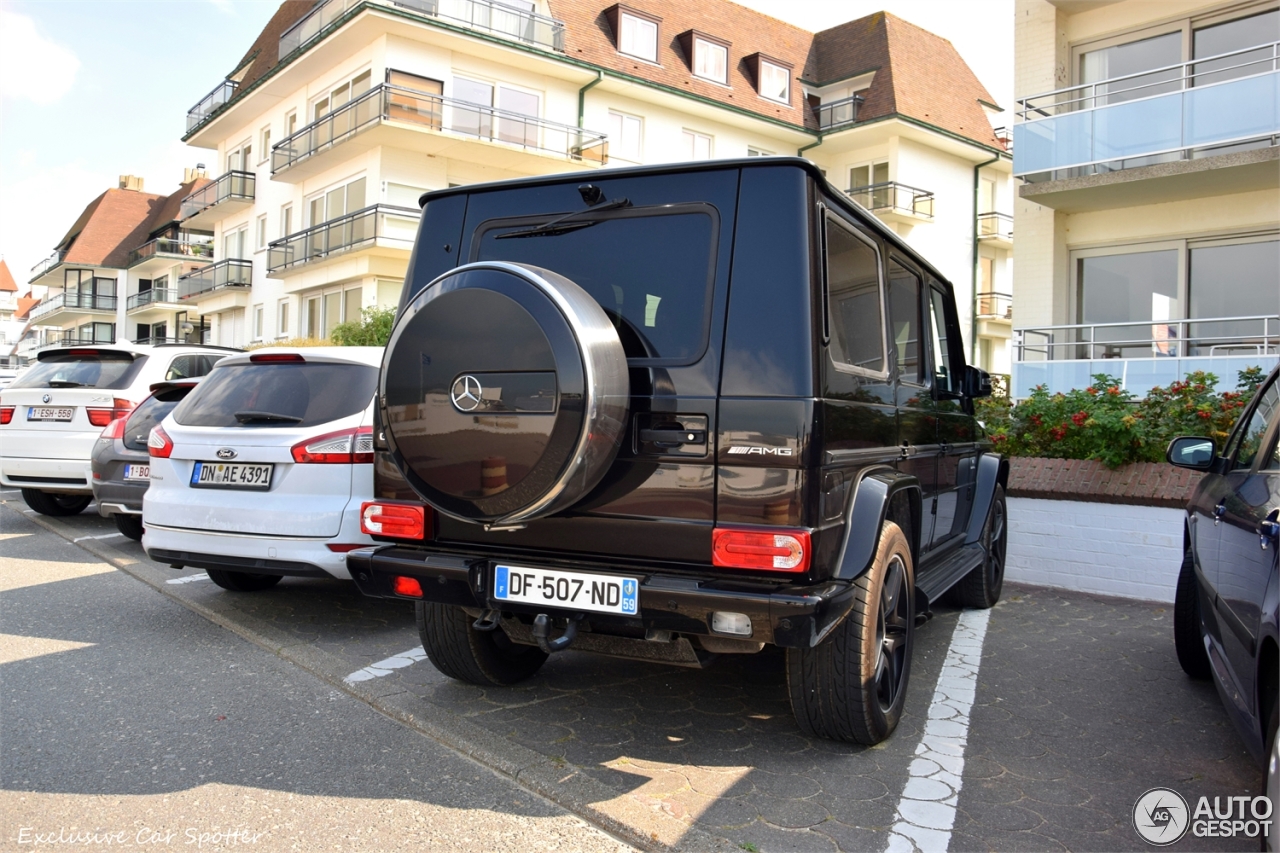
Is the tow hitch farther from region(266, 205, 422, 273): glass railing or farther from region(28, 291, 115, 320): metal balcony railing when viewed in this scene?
region(28, 291, 115, 320): metal balcony railing

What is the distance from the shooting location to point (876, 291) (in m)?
4.50

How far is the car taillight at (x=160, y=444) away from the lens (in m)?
6.00

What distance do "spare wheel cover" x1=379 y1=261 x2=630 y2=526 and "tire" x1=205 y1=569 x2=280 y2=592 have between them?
3.73m

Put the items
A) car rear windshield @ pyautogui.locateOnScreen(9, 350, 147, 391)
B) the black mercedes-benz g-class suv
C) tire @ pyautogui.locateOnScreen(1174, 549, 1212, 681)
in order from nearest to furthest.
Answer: the black mercedes-benz g-class suv < tire @ pyautogui.locateOnScreen(1174, 549, 1212, 681) < car rear windshield @ pyautogui.locateOnScreen(9, 350, 147, 391)

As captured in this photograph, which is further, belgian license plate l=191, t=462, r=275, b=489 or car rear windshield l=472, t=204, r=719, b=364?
belgian license plate l=191, t=462, r=275, b=489

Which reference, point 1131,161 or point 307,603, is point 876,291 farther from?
point 1131,161

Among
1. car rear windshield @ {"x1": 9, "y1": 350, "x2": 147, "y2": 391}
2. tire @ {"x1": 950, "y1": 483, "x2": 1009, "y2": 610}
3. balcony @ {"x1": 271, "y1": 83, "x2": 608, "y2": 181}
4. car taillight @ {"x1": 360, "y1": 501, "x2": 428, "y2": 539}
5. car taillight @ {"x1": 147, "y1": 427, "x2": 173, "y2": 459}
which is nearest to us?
car taillight @ {"x1": 360, "y1": 501, "x2": 428, "y2": 539}

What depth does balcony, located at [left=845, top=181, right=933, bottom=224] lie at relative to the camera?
32.0 m

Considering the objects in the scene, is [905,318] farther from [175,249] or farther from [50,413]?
[175,249]

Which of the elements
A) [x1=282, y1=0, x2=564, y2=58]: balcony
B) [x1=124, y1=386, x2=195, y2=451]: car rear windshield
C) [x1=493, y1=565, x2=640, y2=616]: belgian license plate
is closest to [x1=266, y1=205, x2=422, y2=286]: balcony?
[x1=282, y1=0, x2=564, y2=58]: balcony

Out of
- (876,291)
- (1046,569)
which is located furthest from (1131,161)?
(876,291)

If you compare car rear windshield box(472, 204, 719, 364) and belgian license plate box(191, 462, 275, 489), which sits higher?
car rear windshield box(472, 204, 719, 364)

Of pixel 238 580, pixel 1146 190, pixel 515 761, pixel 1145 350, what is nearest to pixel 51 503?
pixel 238 580

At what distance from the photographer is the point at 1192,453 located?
4652 mm
